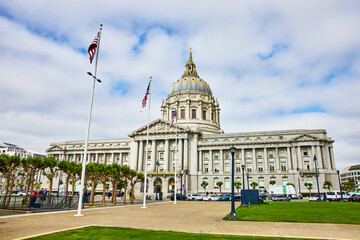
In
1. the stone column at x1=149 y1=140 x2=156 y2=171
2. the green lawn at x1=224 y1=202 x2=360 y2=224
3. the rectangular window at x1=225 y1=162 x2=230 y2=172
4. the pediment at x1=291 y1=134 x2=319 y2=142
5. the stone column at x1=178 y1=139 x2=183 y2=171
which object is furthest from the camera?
the rectangular window at x1=225 y1=162 x2=230 y2=172

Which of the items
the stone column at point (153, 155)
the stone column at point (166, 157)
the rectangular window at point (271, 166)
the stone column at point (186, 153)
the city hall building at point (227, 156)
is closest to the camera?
the city hall building at point (227, 156)

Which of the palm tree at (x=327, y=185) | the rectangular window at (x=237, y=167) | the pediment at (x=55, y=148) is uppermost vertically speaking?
the pediment at (x=55, y=148)

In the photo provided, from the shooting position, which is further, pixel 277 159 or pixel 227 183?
pixel 227 183

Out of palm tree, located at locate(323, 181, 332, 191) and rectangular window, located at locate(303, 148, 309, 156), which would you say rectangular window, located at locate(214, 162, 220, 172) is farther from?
palm tree, located at locate(323, 181, 332, 191)

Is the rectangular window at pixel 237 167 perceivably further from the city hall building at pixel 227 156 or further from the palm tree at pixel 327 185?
the palm tree at pixel 327 185

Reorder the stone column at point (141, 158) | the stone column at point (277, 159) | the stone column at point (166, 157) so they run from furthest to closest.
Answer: the stone column at point (141, 158) < the stone column at point (166, 157) < the stone column at point (277, 159)

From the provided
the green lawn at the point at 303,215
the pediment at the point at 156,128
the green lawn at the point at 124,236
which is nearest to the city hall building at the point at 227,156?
the pediment at the point at 156,128

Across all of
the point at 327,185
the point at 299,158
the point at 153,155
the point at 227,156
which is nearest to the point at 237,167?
the point at 227,156

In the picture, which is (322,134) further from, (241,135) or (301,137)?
(241,135)

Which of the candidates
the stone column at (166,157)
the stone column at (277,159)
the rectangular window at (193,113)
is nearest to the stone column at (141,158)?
the stone column at (166,157)

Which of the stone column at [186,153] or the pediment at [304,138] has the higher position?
the pediment at [304,138]

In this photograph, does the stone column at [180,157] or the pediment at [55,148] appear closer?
the stone column at [180,157]

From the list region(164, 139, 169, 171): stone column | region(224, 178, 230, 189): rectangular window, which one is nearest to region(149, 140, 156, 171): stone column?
region(164, 139, 169, 171): stone column

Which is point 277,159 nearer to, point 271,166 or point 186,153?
point 271,166
